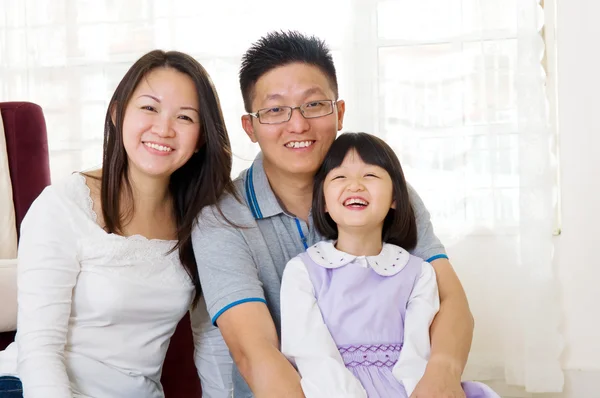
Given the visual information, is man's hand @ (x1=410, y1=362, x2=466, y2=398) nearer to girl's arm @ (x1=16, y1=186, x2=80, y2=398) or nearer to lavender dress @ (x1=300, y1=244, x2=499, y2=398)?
lavender dress @ (x1=300, y1=244, x2=499, y2=398)

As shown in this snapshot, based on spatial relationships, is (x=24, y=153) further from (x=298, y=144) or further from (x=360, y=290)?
(x=360, y=290)

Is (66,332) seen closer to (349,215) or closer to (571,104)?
(349,215)

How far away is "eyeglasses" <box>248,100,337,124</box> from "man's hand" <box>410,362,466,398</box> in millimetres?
672

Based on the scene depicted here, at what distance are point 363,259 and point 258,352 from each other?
1.06ft

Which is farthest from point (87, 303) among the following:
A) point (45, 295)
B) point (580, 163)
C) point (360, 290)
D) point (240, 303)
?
point (580, 163)

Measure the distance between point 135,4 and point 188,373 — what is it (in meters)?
1.99

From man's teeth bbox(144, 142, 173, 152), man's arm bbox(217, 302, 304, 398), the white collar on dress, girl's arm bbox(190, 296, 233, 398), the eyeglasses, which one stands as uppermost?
the eyeglasses

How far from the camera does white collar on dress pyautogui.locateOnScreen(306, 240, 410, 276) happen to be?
1.61m

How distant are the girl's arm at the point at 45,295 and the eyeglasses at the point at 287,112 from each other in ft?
1.69

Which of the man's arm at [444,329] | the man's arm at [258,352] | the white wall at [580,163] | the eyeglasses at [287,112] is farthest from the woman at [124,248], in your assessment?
the white wall at [580,163]

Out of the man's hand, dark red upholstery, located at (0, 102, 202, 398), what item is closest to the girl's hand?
the man's hand

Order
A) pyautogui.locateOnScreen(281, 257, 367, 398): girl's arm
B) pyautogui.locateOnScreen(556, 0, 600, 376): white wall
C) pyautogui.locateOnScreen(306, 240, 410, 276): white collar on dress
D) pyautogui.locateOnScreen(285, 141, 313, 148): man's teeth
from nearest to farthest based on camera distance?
pyautogui.locateOnScreen(281, 257, 367, 398): girl's arm
pyautogui.locateOnScreen(306, 240, 410, 276): white collar on dress
pyautogui.locateOnScreen(285, 141, 313, 148): man's teeth
pyautogui.locateOnScreen(556, 0, 600, 376): white wall

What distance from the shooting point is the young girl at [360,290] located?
146cm

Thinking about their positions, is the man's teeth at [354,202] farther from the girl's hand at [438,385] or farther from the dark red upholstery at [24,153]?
the dark red upholstery at [24,153]
